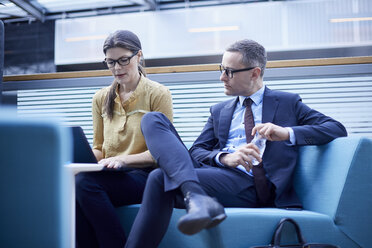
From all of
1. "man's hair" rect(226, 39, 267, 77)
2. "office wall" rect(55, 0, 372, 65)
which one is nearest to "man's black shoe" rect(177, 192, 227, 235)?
"man's hair" rect(226, 39, 267, 77)

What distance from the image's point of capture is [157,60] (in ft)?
16.8

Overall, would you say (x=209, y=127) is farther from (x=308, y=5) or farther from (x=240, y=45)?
(x=308, y=5)

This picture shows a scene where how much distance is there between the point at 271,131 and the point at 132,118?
78 centimetres

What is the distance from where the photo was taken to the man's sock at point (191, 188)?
1220mm

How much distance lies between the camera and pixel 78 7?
5230 millimetres

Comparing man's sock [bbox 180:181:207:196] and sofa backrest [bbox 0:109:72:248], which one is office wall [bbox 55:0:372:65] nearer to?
man's sock [bbox 180:181:207:196]

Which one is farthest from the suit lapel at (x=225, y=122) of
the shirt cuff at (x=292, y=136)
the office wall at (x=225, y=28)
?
the office wall at (x=225, y=28)

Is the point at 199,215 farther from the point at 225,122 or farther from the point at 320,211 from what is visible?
Answer: the point at 225,122

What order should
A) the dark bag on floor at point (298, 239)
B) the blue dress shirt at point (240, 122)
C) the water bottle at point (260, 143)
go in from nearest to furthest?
the dark bag on floor at point (298, 239) → the water bottle at point (260, 143) → the blue dress shirt at point (240, 122)

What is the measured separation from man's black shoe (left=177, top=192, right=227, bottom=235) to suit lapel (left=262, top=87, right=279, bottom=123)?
0.69m

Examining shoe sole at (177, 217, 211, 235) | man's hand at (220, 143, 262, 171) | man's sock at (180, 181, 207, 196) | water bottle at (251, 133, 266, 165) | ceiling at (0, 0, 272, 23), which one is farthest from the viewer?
ceiling at (0, 0, 272, 23)

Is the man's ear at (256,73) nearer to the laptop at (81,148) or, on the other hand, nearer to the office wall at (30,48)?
the laptop at (81,148)

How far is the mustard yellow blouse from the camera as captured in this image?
191 centimetres

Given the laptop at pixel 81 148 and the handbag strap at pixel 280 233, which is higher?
the laptop at pixel 81 148
